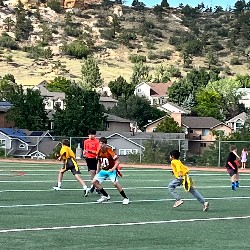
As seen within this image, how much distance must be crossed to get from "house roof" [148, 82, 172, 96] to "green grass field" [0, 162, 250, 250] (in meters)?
103

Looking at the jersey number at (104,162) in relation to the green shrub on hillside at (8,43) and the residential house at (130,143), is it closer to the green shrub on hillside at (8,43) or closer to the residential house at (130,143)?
the residential house at (130,143)

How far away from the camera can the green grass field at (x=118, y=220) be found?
38.3 ft

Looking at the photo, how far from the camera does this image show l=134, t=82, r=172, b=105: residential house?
122375 millimetres

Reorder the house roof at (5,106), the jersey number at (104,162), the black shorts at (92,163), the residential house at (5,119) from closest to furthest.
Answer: the jersey number at (104,162), the black shorts at (92,163), the residential house at (5,119), the house roof at (5,106)

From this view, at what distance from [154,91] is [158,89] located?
187 centimetres

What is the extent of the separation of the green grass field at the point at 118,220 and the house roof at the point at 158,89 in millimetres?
102694

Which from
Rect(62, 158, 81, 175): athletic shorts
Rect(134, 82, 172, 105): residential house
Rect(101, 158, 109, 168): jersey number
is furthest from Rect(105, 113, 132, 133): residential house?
Rect(101, 158, 109, 168): jersey number

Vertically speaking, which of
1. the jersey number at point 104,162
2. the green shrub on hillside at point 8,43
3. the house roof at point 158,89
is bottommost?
the jersey number at point 104,162

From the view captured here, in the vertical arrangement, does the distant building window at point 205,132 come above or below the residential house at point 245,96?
below

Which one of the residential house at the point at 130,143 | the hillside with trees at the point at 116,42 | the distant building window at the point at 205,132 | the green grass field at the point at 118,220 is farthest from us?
the hillside with trees at the point at 116,42

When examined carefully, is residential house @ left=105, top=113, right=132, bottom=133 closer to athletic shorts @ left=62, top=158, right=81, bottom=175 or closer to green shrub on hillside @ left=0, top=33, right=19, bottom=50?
green shrub on hillside @ left=0, top=33, right=19, bottom=50

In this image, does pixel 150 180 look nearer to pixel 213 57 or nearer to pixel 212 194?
pixel 212 194

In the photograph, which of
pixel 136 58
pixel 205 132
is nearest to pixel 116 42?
pixel 136 58

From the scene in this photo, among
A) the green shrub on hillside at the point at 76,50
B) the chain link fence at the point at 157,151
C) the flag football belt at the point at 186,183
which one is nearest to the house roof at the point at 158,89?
the green shrub on hillside at the point at 76,50
